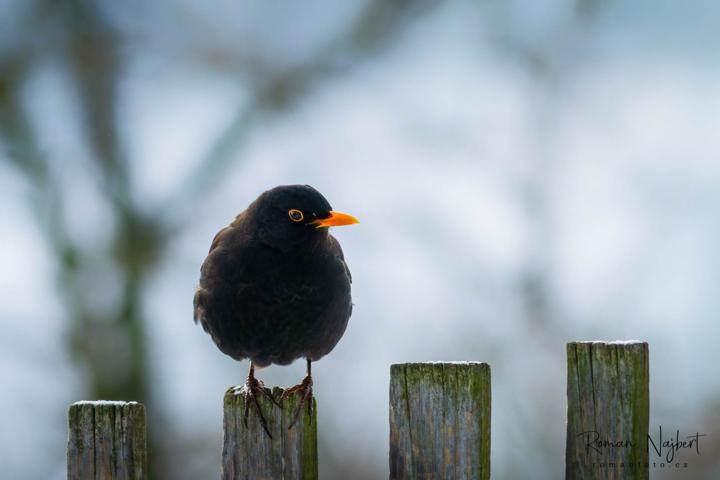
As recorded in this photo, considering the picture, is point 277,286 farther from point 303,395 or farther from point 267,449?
point 267,449

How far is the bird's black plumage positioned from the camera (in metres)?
4.63

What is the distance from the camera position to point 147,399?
9.49 m

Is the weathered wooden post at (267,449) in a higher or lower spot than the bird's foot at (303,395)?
lower

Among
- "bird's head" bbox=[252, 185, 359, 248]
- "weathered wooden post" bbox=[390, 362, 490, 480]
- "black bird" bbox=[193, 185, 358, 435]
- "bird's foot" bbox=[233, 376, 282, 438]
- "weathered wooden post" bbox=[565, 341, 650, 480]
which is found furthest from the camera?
"bird's head" bbox=[252, 185, 359, 248]

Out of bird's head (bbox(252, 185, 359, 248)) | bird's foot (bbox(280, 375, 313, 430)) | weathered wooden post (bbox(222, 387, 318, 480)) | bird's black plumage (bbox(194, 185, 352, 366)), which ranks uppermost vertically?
bird's head (bbox(252, 185, 359, 248))

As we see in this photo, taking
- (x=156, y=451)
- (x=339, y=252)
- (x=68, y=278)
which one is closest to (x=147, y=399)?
(x=156, y=451)

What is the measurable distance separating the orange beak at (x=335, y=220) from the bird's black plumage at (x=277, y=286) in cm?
2

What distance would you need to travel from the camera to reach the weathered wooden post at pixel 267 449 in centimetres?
347

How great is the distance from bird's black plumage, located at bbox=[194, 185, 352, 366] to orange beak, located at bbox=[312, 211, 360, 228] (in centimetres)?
2

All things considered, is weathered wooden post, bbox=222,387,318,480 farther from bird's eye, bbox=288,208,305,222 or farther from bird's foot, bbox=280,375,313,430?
bird's eye, bbox=288,208,305,222

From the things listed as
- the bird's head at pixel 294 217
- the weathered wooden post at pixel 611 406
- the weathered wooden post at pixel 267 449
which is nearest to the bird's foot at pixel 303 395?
the weathered wooden post at pixel 267 449

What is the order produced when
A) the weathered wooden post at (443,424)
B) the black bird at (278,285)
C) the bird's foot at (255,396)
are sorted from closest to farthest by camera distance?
the weathered wooden post at (443,424) < the bird's foot at (255,396) < the black bird at (278,285)

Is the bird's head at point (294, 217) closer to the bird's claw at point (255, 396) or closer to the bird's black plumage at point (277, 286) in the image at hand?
the bird's black plumage at point (277, 286)

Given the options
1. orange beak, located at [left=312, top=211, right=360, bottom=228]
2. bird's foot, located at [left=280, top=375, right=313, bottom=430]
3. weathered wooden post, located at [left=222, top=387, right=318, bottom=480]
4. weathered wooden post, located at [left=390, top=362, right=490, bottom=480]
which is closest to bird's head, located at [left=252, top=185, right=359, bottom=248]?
orange beak, located at [left=312, top=211, right=360, bottom=228]
